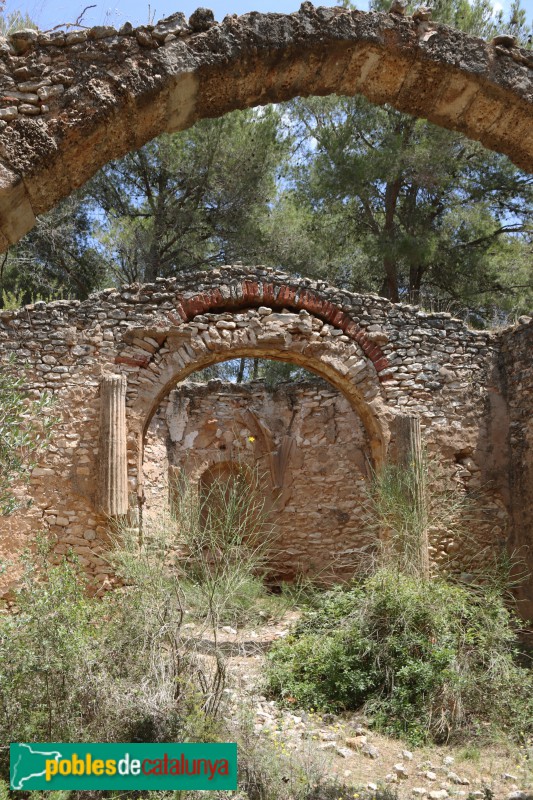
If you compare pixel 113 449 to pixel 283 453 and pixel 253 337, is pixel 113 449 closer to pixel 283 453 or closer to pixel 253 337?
pixel 253 337

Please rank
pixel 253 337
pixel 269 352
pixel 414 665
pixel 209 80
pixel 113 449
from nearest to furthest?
pixel 209 80, pixel 414 665, pixel 113 449, pixel 253 337, pixel 269 352

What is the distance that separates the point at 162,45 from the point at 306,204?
12.0m

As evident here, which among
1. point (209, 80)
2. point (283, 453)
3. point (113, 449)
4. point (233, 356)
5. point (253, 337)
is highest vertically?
point (209, 80)

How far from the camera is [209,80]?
13.0 feet

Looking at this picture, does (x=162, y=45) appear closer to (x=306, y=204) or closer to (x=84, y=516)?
(x=84, y=516)

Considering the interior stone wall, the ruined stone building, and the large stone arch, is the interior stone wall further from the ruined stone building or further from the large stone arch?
the large stone arch

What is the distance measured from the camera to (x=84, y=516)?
8.04 meters

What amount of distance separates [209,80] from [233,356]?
205 inches

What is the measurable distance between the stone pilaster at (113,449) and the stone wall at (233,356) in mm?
16

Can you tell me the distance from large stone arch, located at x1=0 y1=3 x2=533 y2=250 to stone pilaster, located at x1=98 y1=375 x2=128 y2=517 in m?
4.44

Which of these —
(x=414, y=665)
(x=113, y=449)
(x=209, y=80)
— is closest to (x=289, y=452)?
(x=113, y=449)

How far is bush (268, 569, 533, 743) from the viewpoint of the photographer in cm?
540

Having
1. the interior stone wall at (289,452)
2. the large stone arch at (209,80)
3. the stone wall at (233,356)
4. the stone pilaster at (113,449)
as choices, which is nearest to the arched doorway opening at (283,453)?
the interior stone wall at (289,452)

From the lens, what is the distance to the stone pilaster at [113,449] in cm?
793
